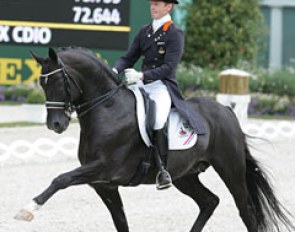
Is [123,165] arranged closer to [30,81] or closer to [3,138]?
[3,138]

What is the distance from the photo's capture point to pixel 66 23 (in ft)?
48.5

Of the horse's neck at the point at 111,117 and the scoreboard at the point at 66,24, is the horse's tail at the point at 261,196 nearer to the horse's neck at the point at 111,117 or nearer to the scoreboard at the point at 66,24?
the horse's neck at the point at 111,117

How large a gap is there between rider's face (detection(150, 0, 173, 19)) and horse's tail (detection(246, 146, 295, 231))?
4.89ft

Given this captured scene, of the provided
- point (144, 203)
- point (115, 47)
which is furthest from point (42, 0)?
point (144, 203)

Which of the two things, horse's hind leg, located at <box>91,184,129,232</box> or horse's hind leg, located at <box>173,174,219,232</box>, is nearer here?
horse's hind leg, located at <box>91,184,129,232</box>

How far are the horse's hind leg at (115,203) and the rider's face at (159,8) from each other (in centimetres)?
144

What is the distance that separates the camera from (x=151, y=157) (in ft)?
22.5

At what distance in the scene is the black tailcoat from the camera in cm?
695

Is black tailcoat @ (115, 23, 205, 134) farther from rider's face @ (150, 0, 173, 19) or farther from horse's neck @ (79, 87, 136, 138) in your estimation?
horse's neck @ (79, 87, 136, 138)

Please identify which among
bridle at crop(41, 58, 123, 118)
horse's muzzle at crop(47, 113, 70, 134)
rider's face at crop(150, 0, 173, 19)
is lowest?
horse's muzzle at crop(47, 113, 70, 134)

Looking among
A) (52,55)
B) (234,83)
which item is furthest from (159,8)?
(234,83)

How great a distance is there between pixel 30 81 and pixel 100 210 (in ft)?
28.5

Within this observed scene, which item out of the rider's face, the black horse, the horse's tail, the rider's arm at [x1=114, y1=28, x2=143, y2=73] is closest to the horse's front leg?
the black horse

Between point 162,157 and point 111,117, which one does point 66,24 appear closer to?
point 162,157
